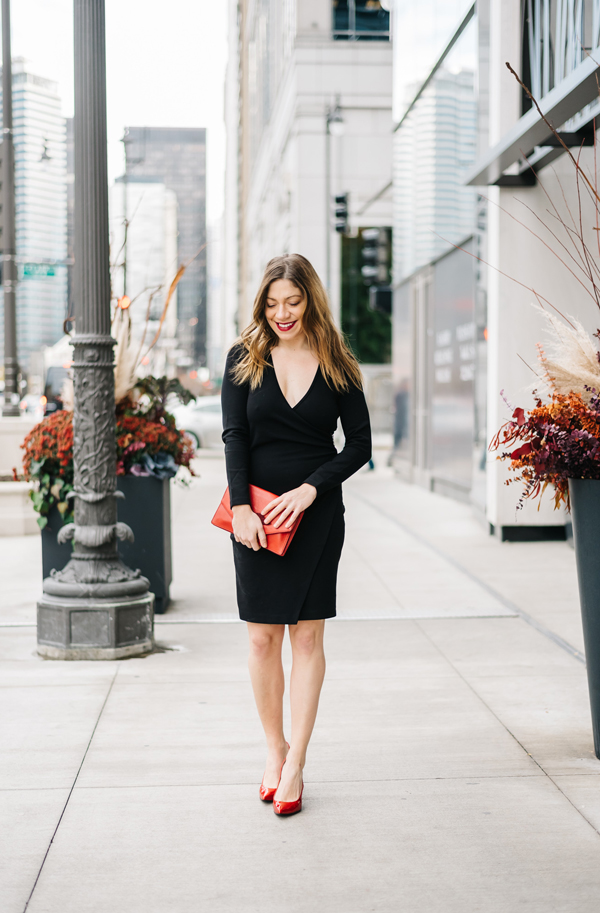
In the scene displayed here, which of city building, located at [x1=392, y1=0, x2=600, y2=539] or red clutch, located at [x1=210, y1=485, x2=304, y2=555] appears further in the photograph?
city building, located at [x1=392, y1=0, x2=600, y2=539]

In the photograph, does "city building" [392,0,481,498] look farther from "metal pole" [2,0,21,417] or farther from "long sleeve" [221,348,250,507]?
"long sleeve" [221,348,250,507]

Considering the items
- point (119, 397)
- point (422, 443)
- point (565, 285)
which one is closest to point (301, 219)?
point (422, 443)

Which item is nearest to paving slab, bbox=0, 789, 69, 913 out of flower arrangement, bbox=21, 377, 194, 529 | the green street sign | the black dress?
the black dress

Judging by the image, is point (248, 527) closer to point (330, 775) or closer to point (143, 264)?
point (330, 775)

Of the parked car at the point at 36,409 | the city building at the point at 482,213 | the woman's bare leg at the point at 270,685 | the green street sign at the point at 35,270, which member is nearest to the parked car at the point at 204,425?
the parked car at the point at 36,409

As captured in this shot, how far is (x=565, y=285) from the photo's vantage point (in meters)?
9.80

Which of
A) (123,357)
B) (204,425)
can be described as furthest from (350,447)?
(204,425)

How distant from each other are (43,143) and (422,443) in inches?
473

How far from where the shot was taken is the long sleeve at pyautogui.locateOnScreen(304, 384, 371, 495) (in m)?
3.35

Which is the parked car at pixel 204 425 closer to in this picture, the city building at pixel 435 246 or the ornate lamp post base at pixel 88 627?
the city building at pixel 435 246

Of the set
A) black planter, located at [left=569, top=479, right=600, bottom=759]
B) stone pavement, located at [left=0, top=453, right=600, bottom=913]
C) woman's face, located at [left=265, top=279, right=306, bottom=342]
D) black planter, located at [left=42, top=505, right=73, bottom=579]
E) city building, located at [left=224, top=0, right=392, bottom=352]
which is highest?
city building, located at [left=224, top=0, right=392, bottom=352]

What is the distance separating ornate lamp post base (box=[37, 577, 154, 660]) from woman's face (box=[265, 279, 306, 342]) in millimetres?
2445

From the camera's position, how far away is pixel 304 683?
3473mm

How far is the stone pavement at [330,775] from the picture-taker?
2.87 metres
